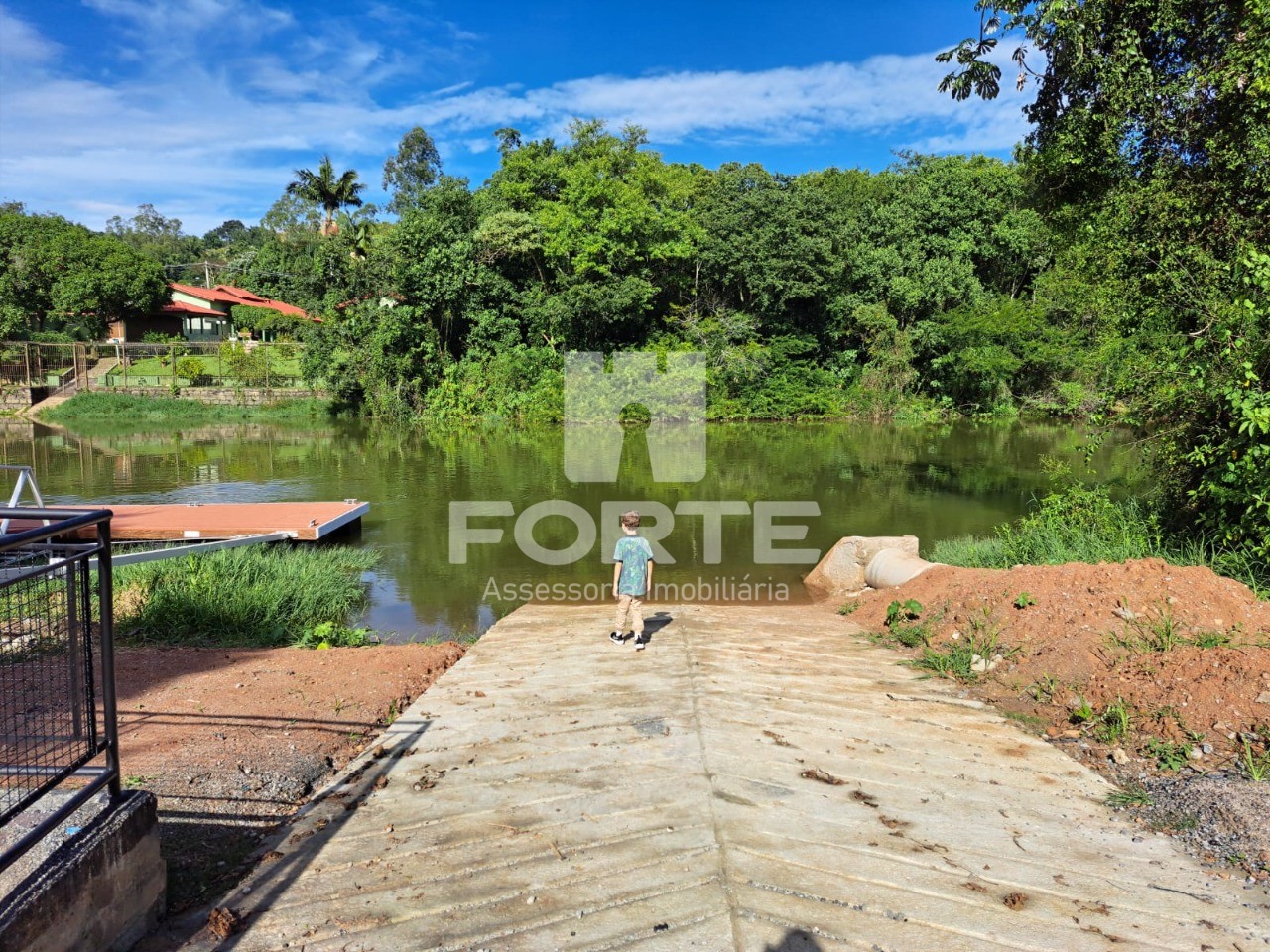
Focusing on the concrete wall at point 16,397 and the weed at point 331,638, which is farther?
the concrete wall at point 16,397

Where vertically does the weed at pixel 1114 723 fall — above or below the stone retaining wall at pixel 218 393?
below

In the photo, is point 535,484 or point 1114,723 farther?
point 535,484

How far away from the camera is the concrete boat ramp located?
304 cm

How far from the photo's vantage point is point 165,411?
3431 cm

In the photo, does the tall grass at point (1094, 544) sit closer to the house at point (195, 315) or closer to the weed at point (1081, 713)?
the weed at point (1081, 713)

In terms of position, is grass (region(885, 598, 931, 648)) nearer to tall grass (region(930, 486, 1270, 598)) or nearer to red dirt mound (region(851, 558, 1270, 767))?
red dirt mound (region(851, 558, 1270, 767))

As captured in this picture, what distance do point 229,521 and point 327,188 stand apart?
34968mm

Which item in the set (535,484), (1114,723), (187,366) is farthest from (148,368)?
(1114,723)

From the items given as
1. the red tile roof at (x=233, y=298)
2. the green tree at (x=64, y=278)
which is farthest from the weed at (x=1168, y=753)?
the green tree at (x=64, y=278)

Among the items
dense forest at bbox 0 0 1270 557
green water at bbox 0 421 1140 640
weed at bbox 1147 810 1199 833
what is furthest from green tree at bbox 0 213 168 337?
weed at bbox 1147 810 1199 833

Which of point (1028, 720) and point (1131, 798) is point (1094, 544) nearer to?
point (1028, 720)

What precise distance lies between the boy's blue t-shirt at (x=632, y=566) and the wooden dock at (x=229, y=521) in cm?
750

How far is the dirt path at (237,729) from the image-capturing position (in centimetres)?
393

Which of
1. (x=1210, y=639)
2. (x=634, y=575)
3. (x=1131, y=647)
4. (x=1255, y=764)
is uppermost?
(x=634, y=575)
